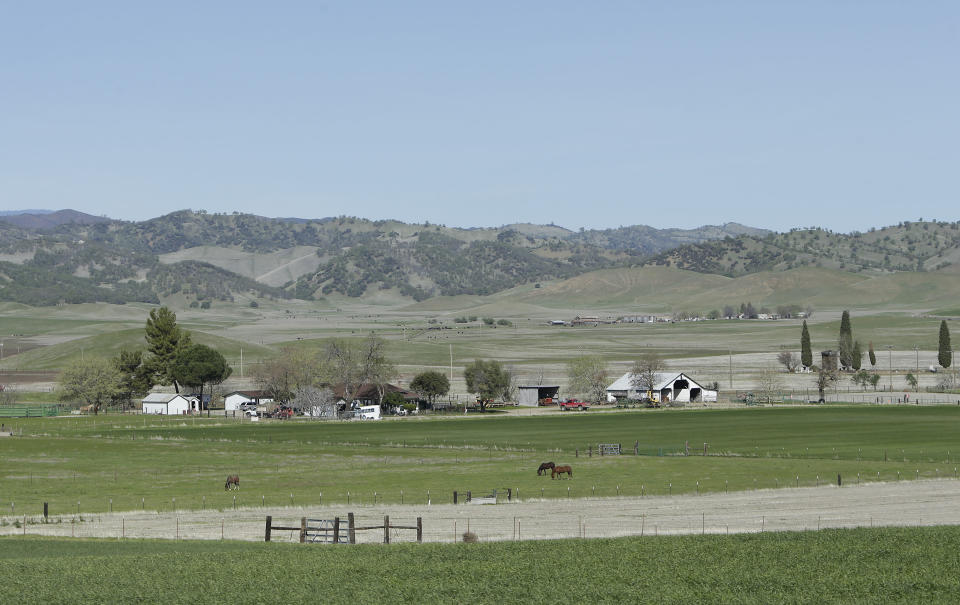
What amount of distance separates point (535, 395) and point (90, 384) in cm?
5436

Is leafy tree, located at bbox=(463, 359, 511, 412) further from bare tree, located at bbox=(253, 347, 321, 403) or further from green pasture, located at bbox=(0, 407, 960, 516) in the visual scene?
green pasture, located at bbox=(0, 407, 960, 516)

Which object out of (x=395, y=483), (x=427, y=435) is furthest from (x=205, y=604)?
(x=427, y=435)

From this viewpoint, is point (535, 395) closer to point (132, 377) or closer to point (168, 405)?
point (168, 405)

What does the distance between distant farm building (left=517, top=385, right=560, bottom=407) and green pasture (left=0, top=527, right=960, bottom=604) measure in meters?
107

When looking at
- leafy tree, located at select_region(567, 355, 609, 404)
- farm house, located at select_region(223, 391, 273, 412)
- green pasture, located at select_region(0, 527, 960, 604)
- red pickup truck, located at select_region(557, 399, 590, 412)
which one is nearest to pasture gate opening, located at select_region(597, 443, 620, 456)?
green pasture, located at select_region(0, 527, 960, 604)

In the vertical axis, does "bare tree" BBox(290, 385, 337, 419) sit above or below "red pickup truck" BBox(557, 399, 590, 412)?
above

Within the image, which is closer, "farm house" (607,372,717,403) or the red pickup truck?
the red pickup truck

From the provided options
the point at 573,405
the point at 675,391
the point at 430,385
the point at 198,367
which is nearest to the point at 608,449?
the point at 573,405

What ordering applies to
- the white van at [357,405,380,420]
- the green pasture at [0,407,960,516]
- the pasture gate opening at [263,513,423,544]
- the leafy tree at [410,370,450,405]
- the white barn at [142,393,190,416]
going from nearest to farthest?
the pasture gate opening at [263,513,423,544]
the green pasture at [0,407,960,516]
the white van at [357,405,380,420]
the leafy tree at [410,370,450,405]
the white barn at [142,393,190,416]

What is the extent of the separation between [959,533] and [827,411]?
82.1 m

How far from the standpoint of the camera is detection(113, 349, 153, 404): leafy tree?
154 meters

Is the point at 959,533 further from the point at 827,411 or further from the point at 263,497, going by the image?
the point at 827,411

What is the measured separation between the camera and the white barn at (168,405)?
143 m

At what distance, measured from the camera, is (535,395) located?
149375 mm
